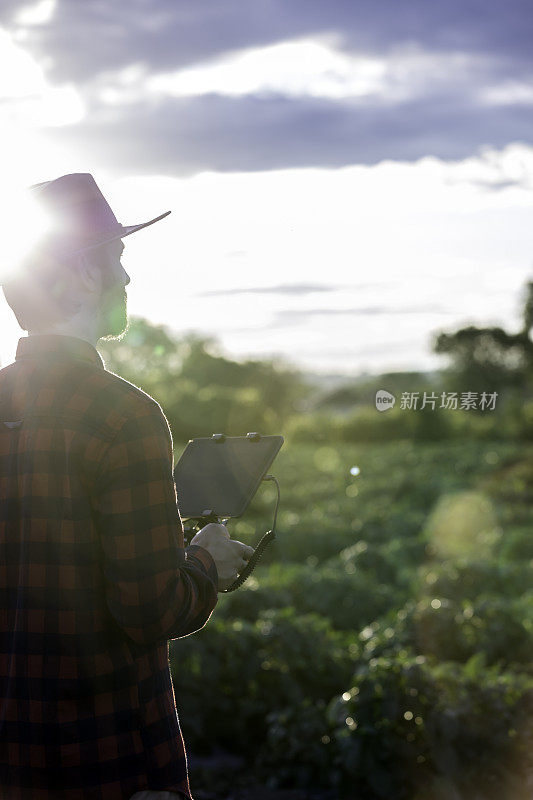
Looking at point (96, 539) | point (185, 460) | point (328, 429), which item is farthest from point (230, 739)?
Result: point (328, 429)

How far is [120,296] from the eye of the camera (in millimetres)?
2016

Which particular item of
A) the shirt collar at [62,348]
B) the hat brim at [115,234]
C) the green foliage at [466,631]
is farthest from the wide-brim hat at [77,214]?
the green foliage at [466,631]

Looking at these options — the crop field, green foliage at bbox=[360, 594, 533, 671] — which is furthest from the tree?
green foliage at bbox=[360, 594, 533, 671]

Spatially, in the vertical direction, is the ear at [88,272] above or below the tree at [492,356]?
above

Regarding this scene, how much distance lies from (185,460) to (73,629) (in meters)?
0.62

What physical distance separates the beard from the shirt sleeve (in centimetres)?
28

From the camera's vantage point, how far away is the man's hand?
2062 mm

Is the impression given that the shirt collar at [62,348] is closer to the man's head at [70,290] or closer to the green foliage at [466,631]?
the man's head at [70,290]

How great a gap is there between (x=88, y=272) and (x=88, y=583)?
699 millimetres

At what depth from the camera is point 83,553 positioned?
191 cm

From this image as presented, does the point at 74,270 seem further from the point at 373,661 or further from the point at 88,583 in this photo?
the point at 373,661

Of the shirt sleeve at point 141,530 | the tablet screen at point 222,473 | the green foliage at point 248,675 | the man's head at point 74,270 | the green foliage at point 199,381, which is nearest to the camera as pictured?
the shirt sleeve at point 141,530

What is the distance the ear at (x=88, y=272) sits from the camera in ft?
6.37

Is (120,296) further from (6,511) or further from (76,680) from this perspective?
(76,680)
